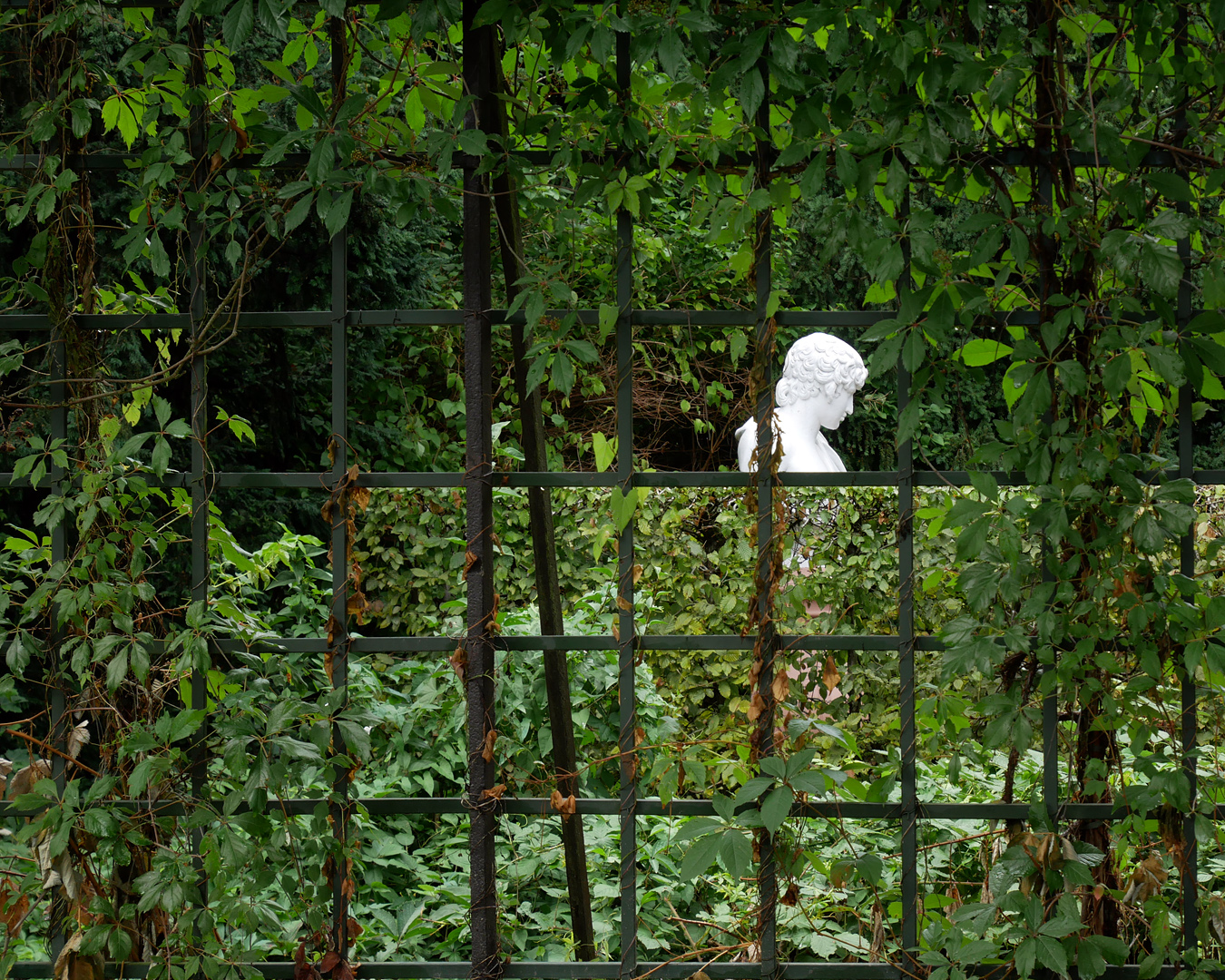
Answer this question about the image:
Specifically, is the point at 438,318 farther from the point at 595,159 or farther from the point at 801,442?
the point at 801,442

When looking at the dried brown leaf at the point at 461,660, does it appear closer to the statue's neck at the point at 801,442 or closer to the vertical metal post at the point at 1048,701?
the vertical metal post at the point at 1048,701

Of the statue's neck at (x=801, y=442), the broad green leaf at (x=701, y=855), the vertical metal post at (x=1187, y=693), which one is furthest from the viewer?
the statue's neck at (x=801, y=442)

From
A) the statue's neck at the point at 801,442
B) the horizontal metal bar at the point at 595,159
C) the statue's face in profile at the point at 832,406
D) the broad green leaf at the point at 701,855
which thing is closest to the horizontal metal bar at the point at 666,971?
the broad green leaf at the point at 701,855

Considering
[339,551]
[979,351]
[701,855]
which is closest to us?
[701,855]

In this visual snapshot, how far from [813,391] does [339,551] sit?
2410 millimetres

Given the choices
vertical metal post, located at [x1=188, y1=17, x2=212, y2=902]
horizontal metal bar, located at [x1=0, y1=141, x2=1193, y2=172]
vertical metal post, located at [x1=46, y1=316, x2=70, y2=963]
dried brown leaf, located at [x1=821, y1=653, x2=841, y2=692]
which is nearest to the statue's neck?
dried brown leaf, located at [x1=821, y1=653, x2=841, y2=692]

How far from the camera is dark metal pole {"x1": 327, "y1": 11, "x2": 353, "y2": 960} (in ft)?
6.16

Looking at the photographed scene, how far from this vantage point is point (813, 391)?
3879 millimetres

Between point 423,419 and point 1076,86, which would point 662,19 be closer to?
point 1076,86

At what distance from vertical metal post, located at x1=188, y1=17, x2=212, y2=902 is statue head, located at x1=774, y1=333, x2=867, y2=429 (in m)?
2.39

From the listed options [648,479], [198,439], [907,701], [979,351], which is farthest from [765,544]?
[198,439]

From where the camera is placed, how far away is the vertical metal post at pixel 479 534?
73.5 inches

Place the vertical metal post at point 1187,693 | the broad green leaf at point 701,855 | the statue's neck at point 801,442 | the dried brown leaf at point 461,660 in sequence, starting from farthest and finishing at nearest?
1. the statue's neck at point 801,442
2. the dried brown leaf at point 461,660
3. the vertical metal post at point 1187,693
4. the broad green leaf at point 701,855

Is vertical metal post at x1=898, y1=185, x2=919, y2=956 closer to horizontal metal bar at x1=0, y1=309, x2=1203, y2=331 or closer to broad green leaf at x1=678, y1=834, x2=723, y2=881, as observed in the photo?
horizontal metal bar at x1=0, y1=309, x2=1203, y2=331
